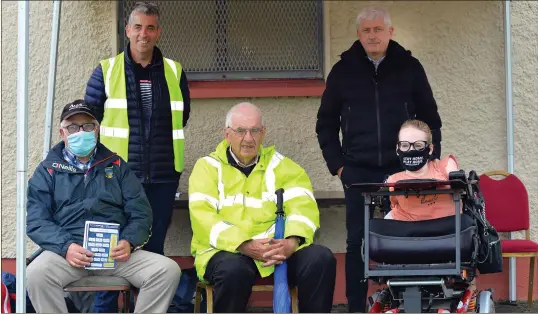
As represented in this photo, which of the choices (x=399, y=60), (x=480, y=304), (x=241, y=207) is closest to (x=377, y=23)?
(x=399, y=60)

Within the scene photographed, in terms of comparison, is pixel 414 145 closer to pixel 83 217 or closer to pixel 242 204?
pixel 242 204

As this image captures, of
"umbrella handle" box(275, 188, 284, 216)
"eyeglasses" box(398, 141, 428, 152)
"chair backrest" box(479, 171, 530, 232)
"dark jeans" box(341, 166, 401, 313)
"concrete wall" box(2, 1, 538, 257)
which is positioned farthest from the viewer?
"concrete wall" box(2, 1, 538, 257)

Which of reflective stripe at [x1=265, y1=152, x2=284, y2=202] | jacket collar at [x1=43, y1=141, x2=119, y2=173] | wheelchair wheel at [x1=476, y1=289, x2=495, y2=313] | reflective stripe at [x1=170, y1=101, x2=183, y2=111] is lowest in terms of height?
wheelchair wheel at [x1=476, y1=289, x2=495, y2=313]

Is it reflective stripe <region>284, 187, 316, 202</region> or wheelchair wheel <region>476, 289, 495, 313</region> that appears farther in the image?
reflective stripe <region>284, 187, 316, 202</region>

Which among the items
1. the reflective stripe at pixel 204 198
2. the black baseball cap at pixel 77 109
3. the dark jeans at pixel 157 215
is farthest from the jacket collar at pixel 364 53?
the black baseball cap at pixel 77 109

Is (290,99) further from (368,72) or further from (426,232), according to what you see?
(426,232)

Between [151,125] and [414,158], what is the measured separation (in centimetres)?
180

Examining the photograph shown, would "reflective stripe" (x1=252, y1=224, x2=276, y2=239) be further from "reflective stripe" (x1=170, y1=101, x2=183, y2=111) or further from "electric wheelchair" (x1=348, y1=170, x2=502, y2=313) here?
"reflective stripe" (x1=170, y1=101, x2=183, y2=111)

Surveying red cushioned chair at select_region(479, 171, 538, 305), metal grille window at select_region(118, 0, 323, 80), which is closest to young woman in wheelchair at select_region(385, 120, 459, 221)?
red cushioned chair at select_region(479, 171, 538, 305)

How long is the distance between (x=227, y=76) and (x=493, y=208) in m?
2.11

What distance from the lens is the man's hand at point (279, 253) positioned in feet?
18.9

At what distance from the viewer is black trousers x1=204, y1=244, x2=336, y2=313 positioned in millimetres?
5680

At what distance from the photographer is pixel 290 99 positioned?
7570 millimetres

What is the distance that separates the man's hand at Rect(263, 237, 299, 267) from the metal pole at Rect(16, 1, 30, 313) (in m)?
1.37
